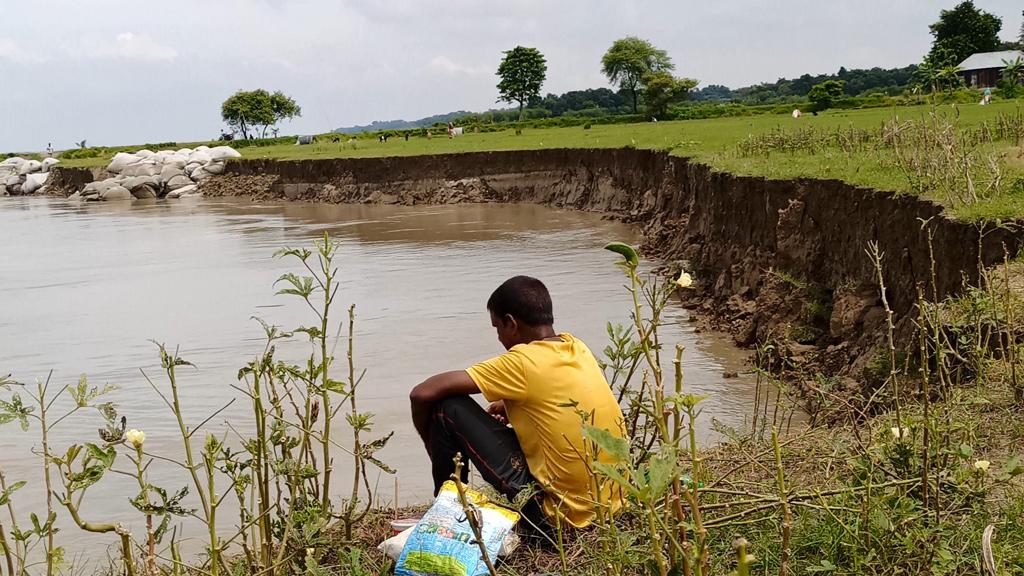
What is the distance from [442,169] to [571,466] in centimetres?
2534

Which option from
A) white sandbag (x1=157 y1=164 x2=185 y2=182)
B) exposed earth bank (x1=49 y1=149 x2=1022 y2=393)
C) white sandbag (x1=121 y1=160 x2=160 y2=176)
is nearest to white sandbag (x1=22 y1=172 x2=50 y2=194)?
white sandbag (x1=121 y1=160 x2=160 y2=176)

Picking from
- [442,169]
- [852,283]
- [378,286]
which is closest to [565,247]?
[378,286]

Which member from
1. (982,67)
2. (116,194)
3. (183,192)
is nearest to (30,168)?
(116,194)

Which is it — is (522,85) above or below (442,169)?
above

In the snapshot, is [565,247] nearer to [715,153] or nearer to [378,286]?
[715,153]

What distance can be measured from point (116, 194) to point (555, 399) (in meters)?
38.5

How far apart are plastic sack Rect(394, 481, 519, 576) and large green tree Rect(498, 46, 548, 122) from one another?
78.8 metres

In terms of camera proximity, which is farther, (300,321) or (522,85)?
(522,85)

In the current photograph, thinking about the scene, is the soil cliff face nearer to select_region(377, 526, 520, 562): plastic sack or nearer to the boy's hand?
the boy's hand

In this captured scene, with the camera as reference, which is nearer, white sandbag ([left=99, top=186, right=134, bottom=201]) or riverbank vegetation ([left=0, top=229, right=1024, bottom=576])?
riverbank vegetation ([left=0, top=229, right=1024, bottom=576])

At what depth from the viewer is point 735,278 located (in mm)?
11484

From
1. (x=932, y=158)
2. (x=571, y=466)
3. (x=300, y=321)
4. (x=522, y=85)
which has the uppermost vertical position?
(x=522, y=85)

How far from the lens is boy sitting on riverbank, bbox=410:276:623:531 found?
3789mm

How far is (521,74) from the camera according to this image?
8200cm
